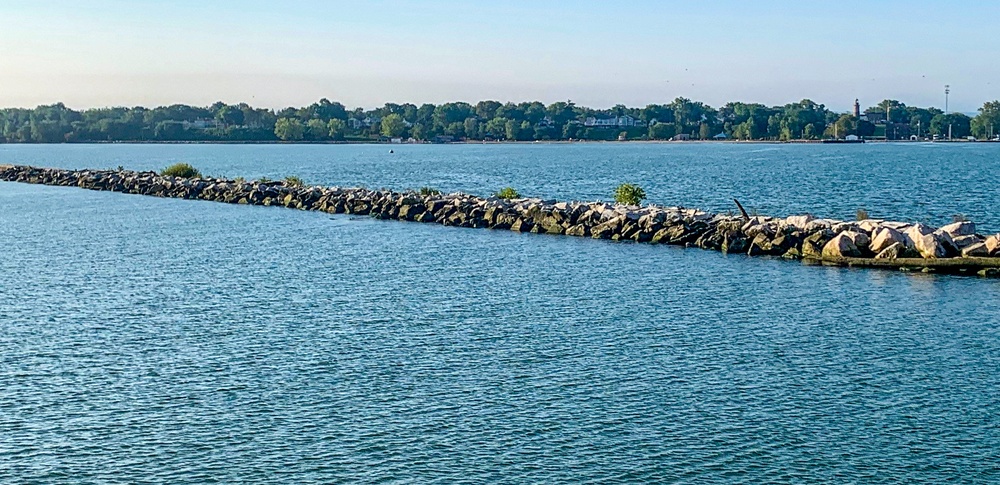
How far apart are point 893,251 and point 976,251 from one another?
2.59 meters

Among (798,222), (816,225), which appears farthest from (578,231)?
(816,225)

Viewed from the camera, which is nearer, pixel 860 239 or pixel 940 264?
pixel 940 264

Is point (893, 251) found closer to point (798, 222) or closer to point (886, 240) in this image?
point (886, 240)

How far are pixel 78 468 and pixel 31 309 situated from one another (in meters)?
15.5

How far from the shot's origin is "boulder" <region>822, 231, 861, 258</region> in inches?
1577

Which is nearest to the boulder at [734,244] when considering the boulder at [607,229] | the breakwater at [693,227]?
the breakwater at [693,227]

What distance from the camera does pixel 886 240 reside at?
131ft

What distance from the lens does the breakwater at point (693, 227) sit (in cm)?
3872

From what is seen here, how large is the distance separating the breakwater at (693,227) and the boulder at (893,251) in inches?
1.3

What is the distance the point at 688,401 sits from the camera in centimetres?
2166

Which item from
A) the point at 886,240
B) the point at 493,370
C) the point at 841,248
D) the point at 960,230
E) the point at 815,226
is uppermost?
the point at 960,230

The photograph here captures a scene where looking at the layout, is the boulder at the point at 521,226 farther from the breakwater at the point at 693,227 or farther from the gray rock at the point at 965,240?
the gray rock at the point at 965,240

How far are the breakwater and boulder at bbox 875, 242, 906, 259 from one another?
0.03m

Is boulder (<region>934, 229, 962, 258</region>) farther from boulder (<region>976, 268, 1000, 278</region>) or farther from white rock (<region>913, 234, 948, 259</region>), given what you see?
boulder (<region>976, 268, 1000, 278</region>)
